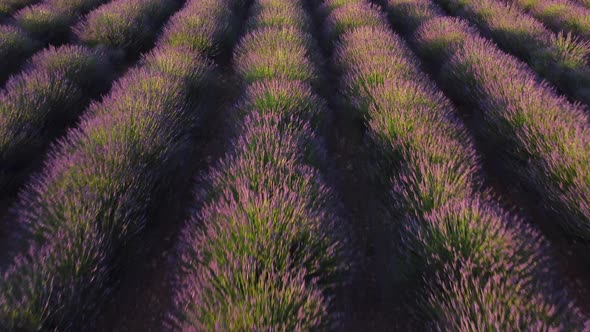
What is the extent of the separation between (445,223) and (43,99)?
3.54 metres

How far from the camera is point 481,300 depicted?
1.82m

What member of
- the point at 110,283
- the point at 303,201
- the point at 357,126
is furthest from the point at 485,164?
the point at 110,283

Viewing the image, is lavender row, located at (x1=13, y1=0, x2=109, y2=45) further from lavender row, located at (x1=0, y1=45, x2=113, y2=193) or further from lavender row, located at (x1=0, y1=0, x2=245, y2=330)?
lavender row, located at (x1=0, y1=0, x2=245, y2=330)

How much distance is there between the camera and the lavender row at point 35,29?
467cm

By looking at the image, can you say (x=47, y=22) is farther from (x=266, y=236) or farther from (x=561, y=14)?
(x=561, y=14)

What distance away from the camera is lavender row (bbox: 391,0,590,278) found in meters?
2.63

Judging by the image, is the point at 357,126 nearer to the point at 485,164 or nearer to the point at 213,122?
A: the point at 485,164

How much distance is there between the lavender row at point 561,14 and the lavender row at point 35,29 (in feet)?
22.0

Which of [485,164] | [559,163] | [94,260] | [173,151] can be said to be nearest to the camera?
[94,260]

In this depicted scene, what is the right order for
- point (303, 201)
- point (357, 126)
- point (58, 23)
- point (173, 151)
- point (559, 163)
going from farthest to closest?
point (58, 23) → point (357, 126) → point (173, 151) → point (559, 163) → point (303, 201)

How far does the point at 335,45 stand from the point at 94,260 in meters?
3.95

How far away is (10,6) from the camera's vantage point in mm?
6211

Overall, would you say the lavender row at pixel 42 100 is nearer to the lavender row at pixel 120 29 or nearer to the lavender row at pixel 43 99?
the lavender row at pixel 43 99

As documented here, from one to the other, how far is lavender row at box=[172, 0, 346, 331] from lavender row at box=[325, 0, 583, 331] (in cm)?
47
